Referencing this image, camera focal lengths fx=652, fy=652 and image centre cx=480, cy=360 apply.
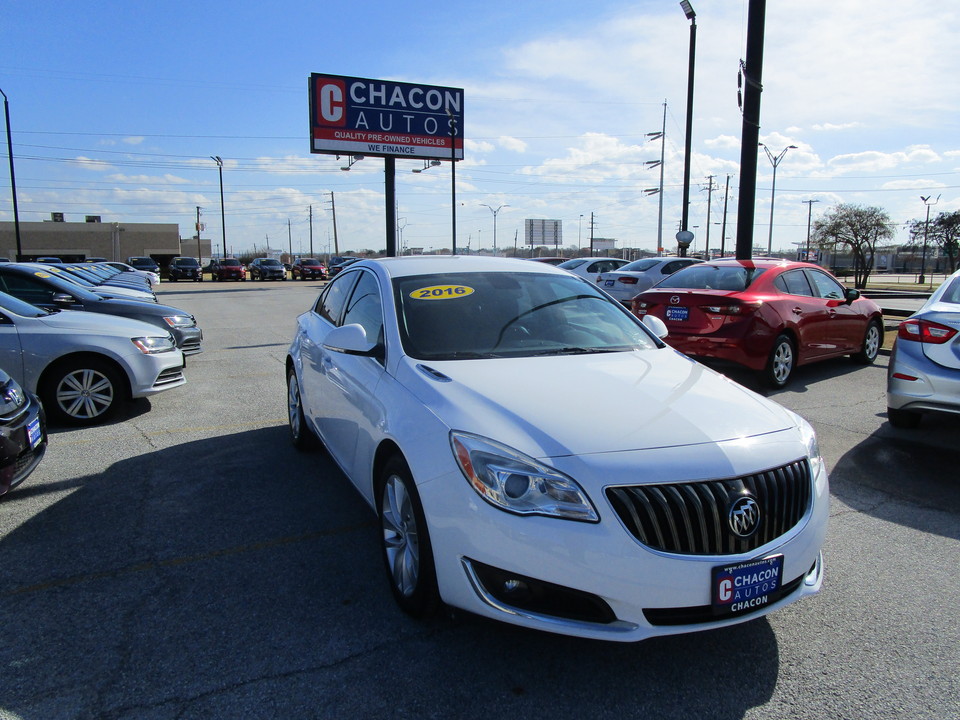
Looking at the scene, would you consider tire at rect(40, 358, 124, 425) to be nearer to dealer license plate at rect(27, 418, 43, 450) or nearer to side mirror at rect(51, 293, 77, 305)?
dealer license plate at rect(27, 418, 43, 450)

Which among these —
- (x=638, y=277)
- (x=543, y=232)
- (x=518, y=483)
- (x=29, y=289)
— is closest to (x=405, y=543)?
(x=518, y=483)

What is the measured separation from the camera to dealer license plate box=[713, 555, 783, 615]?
7.53 ft

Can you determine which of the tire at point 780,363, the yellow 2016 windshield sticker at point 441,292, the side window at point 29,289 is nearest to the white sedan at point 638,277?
the tire at point 780,363

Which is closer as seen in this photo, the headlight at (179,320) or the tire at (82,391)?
the tire at (82,391)

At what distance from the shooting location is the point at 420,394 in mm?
2941

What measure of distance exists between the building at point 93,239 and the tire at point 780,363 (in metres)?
72.1

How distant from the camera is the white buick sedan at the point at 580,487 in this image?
2264 mm

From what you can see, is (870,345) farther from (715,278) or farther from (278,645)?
(278,645)

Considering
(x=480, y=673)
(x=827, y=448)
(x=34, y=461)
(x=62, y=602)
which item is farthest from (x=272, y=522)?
(x=827, y=448)

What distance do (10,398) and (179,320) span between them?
559 centimetres

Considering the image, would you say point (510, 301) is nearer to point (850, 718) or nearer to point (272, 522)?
point (272, 522)

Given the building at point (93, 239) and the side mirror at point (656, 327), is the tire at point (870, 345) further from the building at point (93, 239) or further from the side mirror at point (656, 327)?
the building at point (93, 239)

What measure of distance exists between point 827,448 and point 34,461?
5.93 meters

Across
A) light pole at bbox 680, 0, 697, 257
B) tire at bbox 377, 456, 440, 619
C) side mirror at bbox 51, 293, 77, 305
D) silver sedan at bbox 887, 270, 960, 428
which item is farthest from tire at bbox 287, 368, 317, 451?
light pole at bbox 680, 0, 697, 257
